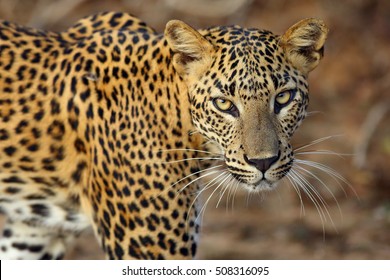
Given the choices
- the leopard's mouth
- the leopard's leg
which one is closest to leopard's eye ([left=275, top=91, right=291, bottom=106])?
the leopard's mouth

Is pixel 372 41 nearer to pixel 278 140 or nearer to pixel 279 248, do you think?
pixel 279 248

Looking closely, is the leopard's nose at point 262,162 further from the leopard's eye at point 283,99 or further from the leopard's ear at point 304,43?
the leopard's ear at point 304,43

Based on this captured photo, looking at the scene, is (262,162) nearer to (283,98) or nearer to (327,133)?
(283,98)

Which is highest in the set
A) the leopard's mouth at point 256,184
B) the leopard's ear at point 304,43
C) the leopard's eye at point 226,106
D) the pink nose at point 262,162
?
the leopard's ear at point 304,43

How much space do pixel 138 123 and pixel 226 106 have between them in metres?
0.69

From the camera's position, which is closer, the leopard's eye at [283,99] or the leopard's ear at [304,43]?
the leopard's eye at [283,99]

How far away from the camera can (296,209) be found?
36.2 ft

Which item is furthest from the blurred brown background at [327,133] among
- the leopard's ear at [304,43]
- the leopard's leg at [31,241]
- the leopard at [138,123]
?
the leopard's ear at [304,43]

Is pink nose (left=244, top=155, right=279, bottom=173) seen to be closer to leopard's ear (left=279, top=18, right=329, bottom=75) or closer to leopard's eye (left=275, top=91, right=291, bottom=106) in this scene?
leopard's eye (left=275, top=91, right=291, bottom=106)

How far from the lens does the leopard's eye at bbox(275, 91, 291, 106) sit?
582 centimetres

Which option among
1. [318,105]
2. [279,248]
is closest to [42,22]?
[318,105]

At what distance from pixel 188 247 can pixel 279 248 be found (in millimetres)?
3974

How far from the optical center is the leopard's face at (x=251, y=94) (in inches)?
225
